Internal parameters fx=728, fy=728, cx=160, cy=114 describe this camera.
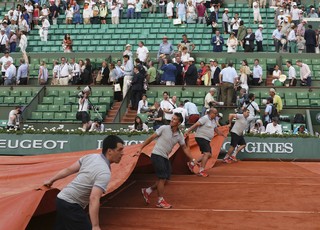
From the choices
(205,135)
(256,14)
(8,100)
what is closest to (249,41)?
(256,14)

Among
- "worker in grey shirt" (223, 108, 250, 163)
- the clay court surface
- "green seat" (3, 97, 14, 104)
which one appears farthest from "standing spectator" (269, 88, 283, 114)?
"green seat" (3, 97, 14, 104)

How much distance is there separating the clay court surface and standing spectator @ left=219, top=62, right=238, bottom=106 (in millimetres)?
7685

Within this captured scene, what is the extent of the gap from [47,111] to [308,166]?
1001 centimetres

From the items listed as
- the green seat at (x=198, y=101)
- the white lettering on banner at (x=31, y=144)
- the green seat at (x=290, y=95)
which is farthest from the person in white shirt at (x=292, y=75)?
the white lettering on banner at (x=31, y=144)

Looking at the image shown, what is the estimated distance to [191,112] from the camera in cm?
2352

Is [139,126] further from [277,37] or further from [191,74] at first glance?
[277,37]

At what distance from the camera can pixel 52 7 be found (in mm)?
34750

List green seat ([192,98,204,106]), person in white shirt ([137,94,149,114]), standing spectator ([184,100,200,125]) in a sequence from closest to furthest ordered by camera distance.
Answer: standing spectator ([184,100,200,125])
person in white shirt ([137,94,149,114])
green seat ([192,98,204,106])

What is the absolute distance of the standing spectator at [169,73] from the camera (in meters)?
26.3

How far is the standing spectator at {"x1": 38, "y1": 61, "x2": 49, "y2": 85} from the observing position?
28.0 metres

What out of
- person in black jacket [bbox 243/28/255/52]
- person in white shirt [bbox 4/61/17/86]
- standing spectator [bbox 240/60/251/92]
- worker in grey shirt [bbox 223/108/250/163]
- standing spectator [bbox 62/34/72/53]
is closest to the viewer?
worker in grey shirt [bbox 223/108/250/163]

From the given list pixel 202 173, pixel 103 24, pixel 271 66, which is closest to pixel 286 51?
pixel 271 66

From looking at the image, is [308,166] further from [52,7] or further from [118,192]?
[52,7]

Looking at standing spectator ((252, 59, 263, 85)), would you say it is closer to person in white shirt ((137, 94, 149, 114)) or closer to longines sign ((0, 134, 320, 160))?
person in white shirt ((137, 94, 149, 114))
